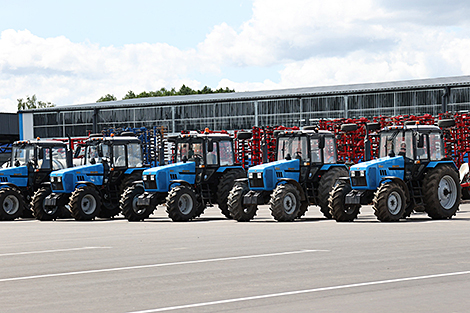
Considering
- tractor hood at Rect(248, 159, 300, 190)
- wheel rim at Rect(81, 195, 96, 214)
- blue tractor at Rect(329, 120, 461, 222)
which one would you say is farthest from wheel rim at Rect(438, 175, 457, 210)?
wheel rim at Rect(81, 195, 96, 214)

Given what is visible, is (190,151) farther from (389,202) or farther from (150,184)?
(389,202)

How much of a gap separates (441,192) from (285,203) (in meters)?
4.54

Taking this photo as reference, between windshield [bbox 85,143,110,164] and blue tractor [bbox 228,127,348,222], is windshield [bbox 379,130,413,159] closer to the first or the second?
blue tractor [bbox 228,127,348,222]

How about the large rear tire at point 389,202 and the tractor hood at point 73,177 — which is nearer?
the large rear tire at point 389,202

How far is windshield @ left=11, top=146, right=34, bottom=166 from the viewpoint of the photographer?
98.7ft

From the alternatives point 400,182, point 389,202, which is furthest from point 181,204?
point 400,182

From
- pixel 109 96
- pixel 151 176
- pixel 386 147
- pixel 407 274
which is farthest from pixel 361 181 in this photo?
pixel 109 96

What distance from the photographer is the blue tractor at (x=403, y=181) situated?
2152 cm

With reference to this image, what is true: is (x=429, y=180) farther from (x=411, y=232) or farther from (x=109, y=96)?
(x=109, y=96)

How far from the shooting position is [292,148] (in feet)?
81.0

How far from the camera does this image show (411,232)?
1788 centimetres

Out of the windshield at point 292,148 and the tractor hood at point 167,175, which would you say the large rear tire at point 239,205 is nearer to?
the windshield at point 292,148

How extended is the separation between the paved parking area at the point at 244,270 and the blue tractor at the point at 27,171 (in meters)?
9.36

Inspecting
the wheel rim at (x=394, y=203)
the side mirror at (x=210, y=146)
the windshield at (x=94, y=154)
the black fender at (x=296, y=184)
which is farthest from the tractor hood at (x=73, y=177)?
the wheel rim at (x=394, y=203)
